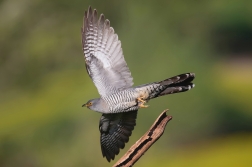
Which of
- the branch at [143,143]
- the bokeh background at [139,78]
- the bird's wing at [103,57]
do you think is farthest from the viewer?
the bokeh background at [139,78]

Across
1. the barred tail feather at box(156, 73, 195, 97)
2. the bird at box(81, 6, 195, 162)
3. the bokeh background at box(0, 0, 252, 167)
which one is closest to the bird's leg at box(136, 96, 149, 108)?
the bird at box(81, 6, 195, 162)

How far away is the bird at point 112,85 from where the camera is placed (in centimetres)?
372

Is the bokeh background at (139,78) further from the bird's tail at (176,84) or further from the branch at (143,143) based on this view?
the branch at (143,143)

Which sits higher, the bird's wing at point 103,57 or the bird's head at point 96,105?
the bird's wing at point 103,57

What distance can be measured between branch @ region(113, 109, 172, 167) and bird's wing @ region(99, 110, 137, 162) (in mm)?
734

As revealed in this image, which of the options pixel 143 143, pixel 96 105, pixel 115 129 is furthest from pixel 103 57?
pixel 143 143

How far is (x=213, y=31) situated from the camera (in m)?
6.81

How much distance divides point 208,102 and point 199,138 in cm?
49

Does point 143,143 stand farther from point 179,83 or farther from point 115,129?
point 115,129

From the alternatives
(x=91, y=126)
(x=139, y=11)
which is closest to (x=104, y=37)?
(x=91, y=126)

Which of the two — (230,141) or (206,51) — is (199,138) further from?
(206,51)

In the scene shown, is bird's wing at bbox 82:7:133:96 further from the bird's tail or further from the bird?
the bird's tail

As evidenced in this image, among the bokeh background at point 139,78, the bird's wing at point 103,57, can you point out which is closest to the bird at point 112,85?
the bird's wing at point 103,57

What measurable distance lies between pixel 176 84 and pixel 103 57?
69 centimetres
